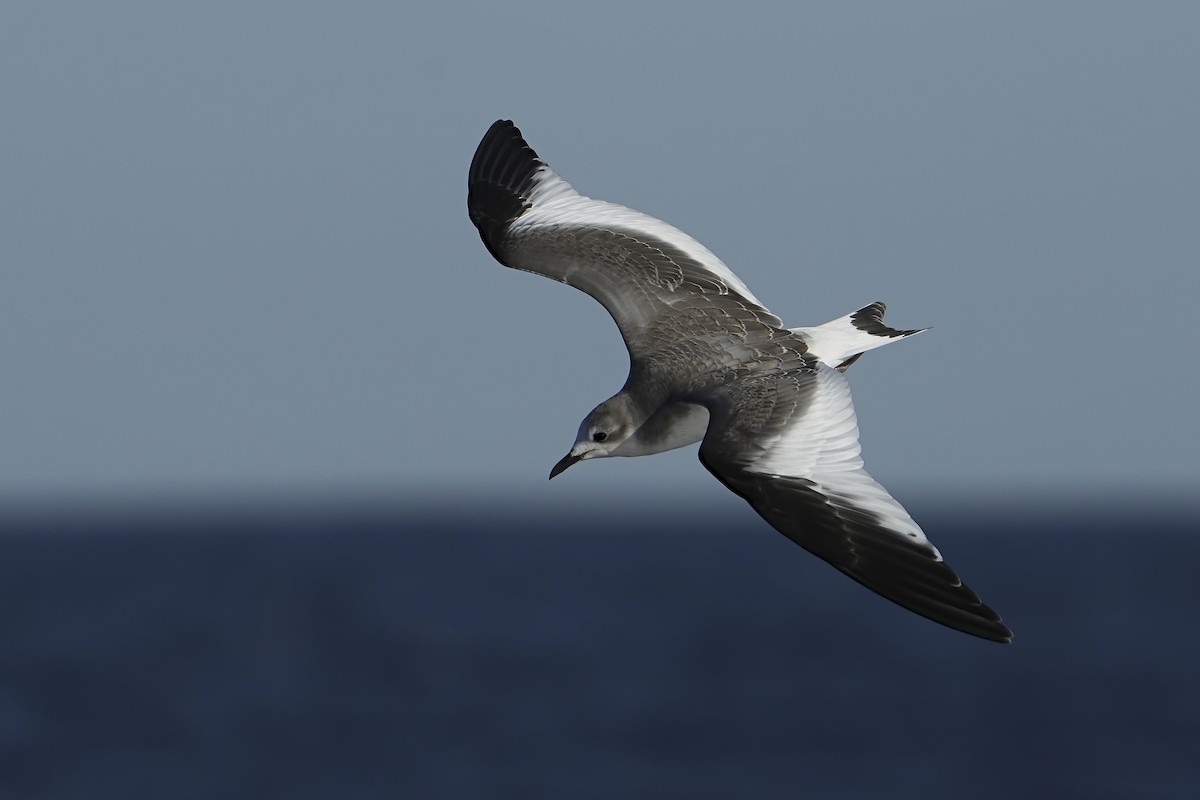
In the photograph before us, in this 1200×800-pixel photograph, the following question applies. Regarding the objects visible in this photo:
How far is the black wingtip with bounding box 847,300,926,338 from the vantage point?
14.0m

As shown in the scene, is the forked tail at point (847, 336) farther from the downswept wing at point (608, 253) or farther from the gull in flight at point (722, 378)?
the downswept wing at point (608, 253)

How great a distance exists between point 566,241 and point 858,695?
59.1 meters

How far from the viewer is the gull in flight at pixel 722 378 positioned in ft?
35.6

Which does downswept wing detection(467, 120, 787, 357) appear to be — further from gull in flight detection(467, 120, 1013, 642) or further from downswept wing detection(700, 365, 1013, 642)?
downswept wing detection(700, 365, 1013, 642)

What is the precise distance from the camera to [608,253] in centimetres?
1498

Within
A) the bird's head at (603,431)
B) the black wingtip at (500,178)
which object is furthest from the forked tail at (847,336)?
the black wingtip at (500,178)

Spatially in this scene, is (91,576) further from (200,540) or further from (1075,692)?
(1075,692)

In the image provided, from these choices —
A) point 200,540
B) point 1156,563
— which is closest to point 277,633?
point 1156,563

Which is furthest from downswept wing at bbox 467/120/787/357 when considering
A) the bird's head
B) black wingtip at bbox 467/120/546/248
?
the bird's head

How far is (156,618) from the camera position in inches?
3767

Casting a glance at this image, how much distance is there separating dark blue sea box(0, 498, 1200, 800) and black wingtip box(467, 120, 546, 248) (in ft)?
134

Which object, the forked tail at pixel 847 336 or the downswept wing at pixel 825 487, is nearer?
the downswept wing at pixel 825 487

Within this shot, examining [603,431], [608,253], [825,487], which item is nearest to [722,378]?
[603,431]

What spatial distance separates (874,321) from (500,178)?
3962 mm
